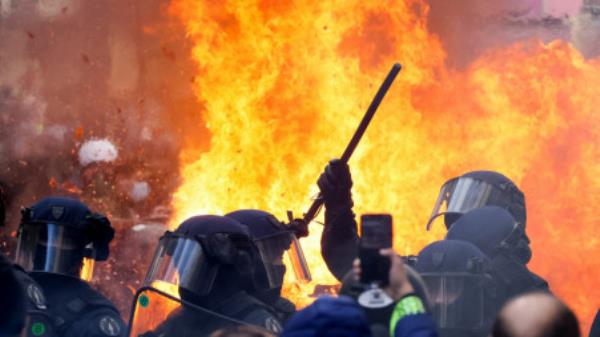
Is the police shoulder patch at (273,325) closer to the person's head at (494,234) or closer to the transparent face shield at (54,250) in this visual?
the person's head at (494,234)

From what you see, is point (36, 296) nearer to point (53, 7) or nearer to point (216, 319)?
point (216, 319)

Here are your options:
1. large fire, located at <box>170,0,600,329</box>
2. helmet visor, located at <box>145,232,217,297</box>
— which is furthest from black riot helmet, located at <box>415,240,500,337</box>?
large fire, located at <box>170,0,600,329</box>

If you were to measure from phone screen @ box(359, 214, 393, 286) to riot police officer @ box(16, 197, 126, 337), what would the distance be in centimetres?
333

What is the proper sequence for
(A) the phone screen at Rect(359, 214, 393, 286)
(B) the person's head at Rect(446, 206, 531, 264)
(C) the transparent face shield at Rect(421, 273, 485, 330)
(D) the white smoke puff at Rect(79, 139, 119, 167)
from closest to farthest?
(A) the phone screen at Rect(359, 214, 393, 286) → (C) the transparent face shield at Rect(421, 273, 485, 330) → (B) the person's head at Rect(446, 206, 531, 264) → (D) the white smoke puff at Rect(79, 139, 119, 167)

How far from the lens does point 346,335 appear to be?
8.54 feet

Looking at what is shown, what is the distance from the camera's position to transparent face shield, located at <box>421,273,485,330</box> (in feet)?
16.6

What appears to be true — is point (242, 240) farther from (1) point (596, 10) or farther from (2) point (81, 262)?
(1) point (596, 10)

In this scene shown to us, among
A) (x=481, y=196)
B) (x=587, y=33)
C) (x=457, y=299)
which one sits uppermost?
(x=587, y=33)

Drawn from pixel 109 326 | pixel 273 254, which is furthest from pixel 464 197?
pixel 109 326

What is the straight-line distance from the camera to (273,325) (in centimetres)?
489

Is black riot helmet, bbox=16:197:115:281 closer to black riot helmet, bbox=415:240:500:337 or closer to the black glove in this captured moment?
the black glove

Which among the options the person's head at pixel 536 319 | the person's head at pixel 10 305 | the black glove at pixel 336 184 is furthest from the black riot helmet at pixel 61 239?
the person's head at pixel 536 319

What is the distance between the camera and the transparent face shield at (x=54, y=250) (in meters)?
6.29

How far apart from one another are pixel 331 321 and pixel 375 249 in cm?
41
